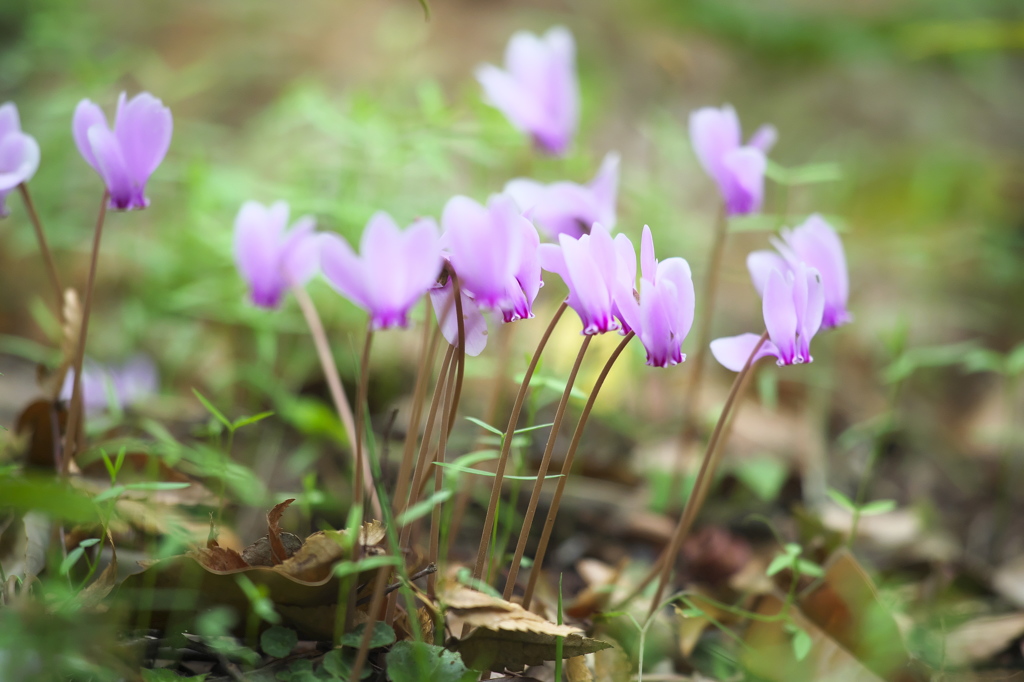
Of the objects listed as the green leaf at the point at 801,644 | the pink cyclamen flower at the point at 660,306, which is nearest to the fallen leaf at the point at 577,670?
the green leaf at the point at 801,644

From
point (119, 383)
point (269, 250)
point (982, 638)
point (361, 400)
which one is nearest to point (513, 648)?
point (361, 400)

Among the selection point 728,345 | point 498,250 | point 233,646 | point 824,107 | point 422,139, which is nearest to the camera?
point 498,250

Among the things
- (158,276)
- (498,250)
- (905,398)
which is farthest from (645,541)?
(158,276)

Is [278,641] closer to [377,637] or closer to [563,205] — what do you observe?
[377,637]

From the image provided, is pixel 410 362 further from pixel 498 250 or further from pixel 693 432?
pixel 498 250

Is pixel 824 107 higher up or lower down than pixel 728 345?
higher up
